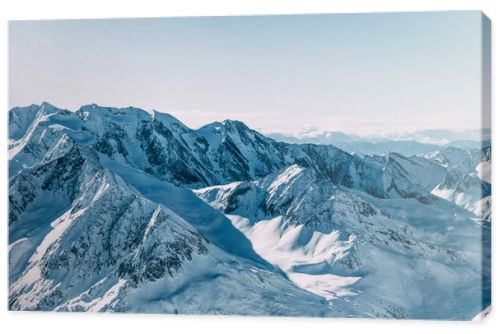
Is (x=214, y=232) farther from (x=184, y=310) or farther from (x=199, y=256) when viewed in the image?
(x=184, y=310)

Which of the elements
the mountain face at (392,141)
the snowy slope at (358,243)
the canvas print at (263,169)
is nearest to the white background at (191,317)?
the canvas print at (263,169)

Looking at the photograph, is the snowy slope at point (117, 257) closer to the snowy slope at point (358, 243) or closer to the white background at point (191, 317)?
the white background at point (191, 317)

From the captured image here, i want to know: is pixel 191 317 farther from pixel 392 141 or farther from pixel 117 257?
pixel 392 141

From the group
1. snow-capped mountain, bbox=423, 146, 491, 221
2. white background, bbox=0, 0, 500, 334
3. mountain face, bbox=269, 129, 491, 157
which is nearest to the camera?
snow-capped mountain, bbox=423, 146, 491, 221

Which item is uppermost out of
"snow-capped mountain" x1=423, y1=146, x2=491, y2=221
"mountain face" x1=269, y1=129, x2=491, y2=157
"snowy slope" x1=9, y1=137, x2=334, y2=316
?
"mountain face" x1=269, y1=129, x2=491, y2=157

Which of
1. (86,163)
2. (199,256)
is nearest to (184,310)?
(199,256)

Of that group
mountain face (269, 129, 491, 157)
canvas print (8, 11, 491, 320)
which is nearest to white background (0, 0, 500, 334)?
canvas print (8, 11, 491, 320)

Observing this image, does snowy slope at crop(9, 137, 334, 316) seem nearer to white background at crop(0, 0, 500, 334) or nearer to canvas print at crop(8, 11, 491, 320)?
canvas print at crop(8, 11, 491, 320)
